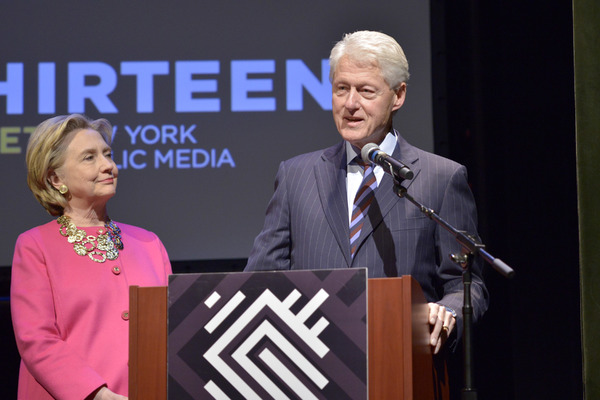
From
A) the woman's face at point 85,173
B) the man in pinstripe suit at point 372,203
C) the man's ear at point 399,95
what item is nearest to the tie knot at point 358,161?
the man in pinstripe suit at point 372,203

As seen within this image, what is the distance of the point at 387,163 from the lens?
6.68ft

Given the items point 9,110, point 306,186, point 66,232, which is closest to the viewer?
point 306,186

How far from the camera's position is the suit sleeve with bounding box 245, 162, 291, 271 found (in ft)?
8.14

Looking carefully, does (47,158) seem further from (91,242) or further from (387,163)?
(387,163)

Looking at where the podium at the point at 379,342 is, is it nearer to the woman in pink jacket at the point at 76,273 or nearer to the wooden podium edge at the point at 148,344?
the wooden podium edge at the point at 148,344

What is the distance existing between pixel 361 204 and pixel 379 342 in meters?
0.72

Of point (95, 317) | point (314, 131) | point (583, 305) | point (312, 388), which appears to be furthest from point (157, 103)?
point (312, 388)

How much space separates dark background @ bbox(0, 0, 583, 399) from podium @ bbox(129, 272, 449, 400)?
2196 millimetres

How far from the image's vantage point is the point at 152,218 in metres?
4.08

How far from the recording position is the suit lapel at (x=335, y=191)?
237cm

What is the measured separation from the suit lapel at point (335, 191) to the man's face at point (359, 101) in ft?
0.35

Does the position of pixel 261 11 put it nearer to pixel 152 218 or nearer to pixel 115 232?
pixel 152 218

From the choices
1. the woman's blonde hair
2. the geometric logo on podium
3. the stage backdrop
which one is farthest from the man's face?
the stage backdrop

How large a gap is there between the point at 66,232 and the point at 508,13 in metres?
2.50
